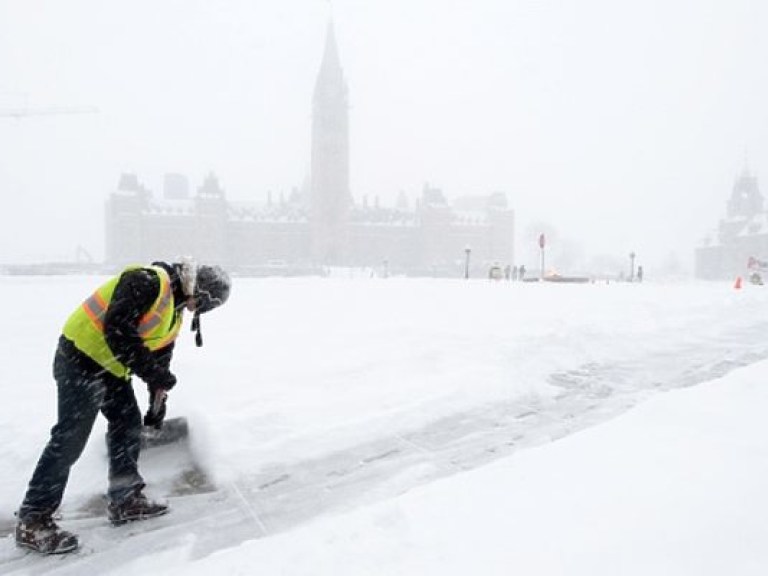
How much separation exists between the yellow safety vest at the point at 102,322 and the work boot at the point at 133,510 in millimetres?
864

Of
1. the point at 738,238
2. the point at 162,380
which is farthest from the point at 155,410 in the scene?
Answer: the point at 738,238

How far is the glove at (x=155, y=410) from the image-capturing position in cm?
427

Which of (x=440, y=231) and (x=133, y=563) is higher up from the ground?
(x=440, y=231)

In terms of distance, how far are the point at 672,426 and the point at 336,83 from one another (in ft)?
399

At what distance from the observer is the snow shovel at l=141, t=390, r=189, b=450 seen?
4.70m

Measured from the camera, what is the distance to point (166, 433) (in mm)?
4801

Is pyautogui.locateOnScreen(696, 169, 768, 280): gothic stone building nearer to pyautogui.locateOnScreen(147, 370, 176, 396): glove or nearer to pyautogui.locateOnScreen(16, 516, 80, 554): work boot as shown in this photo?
pyautogui.locateOnScreen(147, 370, 176, 396): glove

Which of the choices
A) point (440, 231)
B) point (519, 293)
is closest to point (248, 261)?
point (440, 231)

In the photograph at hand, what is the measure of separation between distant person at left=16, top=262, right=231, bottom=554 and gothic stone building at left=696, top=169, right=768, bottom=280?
348 feet

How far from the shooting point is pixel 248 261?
104812 mm

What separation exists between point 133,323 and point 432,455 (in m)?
2.58

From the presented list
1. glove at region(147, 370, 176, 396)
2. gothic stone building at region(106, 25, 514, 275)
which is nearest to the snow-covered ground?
glove at region(147, 370, 176, 396)

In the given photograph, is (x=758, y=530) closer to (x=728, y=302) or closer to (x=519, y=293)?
(x=519, y=293)

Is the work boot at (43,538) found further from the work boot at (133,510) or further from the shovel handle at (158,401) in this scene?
the shovel handle at (158,401)
